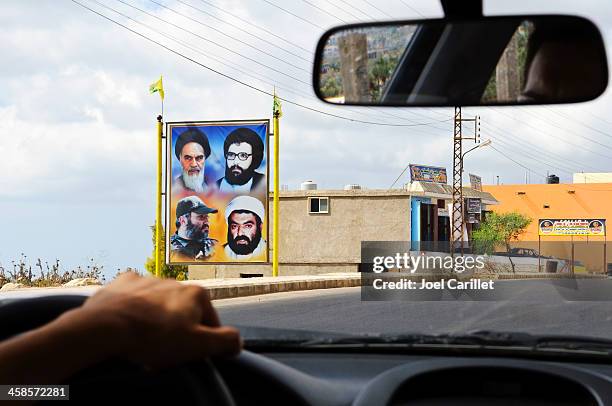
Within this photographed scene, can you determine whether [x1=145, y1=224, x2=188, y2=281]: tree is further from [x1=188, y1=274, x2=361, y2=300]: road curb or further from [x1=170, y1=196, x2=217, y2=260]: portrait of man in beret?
[x1=188, y1=274, x2=361, y2=300]: road curb

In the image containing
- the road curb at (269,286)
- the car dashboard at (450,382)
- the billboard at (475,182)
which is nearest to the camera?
the car dashboard at (450,382)

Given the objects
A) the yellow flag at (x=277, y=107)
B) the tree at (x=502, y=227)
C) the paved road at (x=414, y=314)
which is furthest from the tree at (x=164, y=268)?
the tree at (x=502, y=227)

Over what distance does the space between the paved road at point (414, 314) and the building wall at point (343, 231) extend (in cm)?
2664

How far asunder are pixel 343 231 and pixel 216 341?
47468 millimetres

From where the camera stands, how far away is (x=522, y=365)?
3.03m

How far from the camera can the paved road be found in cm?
1410

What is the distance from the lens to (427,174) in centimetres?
6156

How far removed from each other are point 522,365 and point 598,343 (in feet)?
2.53

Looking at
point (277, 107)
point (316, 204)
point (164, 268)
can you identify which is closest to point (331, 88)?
point (277, 107)

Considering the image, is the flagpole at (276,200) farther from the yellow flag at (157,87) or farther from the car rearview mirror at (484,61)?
the car rearview mirror at (484,61)

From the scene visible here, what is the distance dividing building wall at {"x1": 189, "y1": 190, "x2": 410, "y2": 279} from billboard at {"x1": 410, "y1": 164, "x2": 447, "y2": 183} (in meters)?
10.1

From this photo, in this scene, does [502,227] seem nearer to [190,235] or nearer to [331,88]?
[190,235]

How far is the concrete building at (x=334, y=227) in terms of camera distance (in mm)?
48969

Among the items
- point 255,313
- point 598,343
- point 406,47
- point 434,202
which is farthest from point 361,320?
point 434,202
